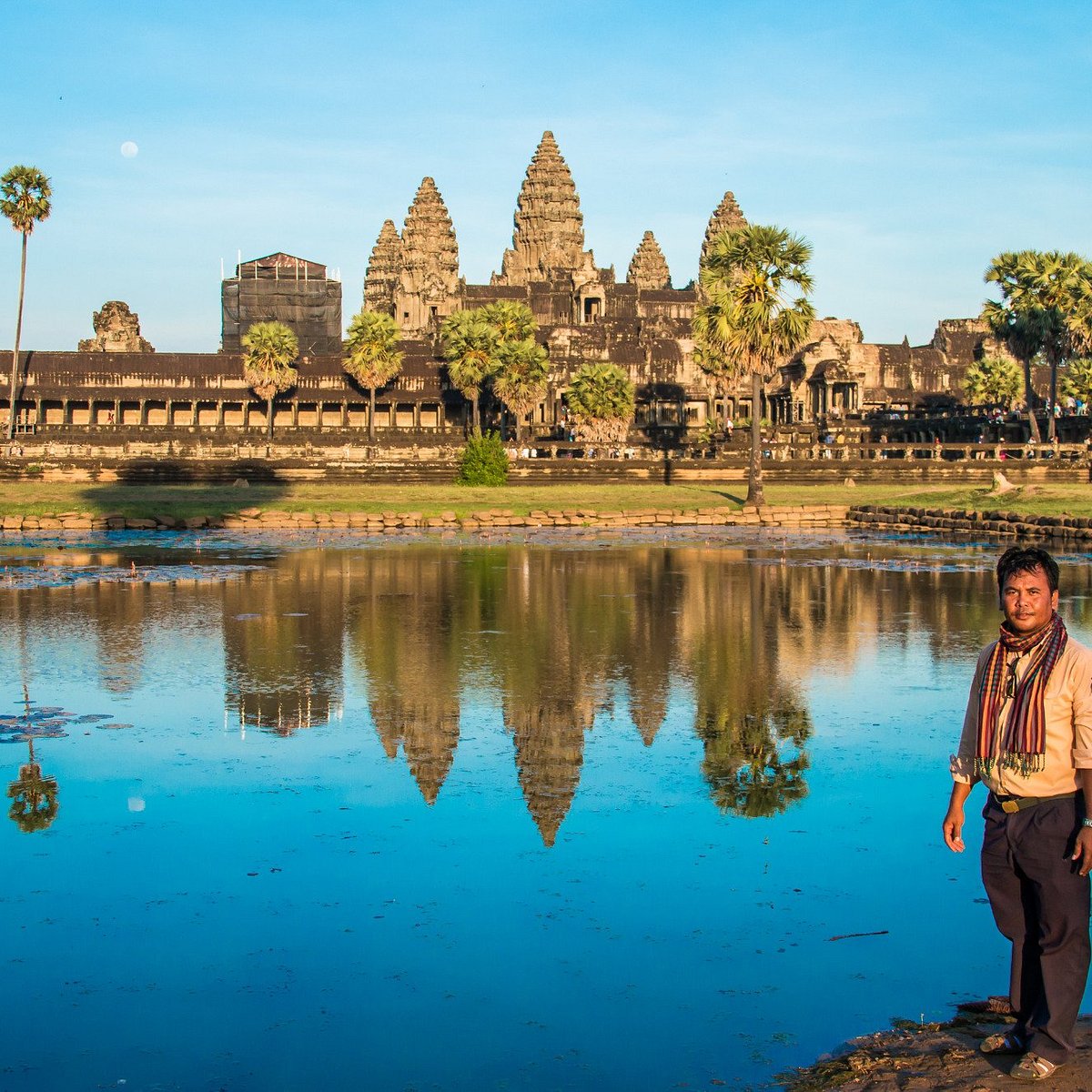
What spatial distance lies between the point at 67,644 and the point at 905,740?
31.1ft

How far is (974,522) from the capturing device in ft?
122

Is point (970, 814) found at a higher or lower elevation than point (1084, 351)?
lower

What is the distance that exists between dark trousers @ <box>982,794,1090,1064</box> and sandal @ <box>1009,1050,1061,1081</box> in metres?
0.04

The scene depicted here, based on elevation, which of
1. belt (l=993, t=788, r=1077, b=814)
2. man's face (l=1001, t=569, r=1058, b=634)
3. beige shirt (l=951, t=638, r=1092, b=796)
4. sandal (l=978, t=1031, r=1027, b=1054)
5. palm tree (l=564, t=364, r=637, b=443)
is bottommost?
sandal (l=978, t=1031, r=1027, b=1054)

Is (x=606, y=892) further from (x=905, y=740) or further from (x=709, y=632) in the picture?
(x=709, y=632)

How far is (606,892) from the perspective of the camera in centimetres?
761

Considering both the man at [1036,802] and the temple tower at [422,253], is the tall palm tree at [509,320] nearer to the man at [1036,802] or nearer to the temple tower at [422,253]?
the temple tower at [422,253]

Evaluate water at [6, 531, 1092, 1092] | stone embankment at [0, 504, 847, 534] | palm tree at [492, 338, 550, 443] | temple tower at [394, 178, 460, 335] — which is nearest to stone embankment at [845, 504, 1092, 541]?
stone embankment at [0, 504, 847, 534]

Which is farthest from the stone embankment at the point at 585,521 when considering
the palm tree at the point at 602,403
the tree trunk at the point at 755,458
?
the palm tree at the point at 602,403

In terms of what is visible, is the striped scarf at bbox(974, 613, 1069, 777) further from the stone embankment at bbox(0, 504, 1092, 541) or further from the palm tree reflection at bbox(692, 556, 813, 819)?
the stone embankment at bbox(0, 504, 1092, 541)

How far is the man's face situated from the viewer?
5672 mm

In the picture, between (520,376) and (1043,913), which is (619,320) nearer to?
(520,376)

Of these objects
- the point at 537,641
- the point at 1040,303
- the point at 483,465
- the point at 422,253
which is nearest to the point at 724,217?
the point at 422,253

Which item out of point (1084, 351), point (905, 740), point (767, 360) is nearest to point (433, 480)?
point (767, 360)
